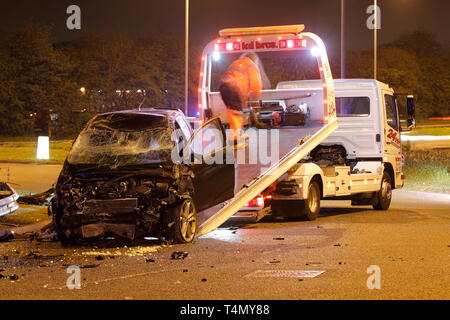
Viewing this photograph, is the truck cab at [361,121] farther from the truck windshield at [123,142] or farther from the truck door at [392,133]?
the truck windshield at [123,142]

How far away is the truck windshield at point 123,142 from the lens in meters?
13.1

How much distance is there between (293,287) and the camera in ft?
30.1

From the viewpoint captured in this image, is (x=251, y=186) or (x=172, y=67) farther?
(x=172, y=67)

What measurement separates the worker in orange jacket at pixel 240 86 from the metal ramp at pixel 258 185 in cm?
181

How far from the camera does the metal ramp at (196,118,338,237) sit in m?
A: 13.5

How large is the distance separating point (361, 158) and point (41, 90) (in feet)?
183

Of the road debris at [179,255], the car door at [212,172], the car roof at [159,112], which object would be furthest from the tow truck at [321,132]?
the road debris at [179,255]

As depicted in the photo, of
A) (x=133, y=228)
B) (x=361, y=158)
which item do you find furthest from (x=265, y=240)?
(x=361, y=158)

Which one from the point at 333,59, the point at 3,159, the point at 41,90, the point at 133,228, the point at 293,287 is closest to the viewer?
the point at 293,287

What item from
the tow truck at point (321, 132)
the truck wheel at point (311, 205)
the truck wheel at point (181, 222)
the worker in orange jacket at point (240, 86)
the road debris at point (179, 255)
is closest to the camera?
the road debris at point (179, 255)

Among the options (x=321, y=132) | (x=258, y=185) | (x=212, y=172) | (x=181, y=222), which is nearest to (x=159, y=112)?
(x=212, y=172)

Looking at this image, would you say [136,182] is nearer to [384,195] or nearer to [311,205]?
[311,205]

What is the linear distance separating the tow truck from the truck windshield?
1.90 m

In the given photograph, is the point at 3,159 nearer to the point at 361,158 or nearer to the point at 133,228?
the point at 361,158
